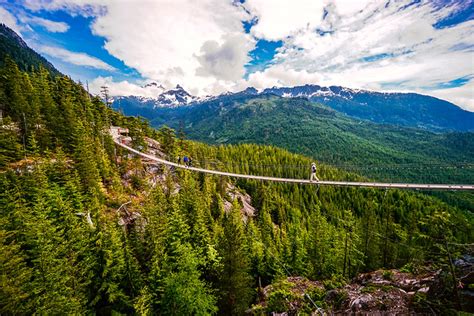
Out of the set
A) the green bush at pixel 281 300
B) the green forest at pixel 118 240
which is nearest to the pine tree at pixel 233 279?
the green forest at pixel 118 240

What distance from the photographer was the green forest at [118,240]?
58.1 ft

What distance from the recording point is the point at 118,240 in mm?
23453

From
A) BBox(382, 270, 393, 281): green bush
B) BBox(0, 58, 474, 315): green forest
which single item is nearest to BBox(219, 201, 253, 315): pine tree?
BBox(0, 58, 474, 315): green forest

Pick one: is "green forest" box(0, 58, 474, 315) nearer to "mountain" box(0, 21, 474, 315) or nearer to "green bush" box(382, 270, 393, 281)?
"mountain" box(0, 21, 474, 315)

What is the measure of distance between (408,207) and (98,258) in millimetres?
109180

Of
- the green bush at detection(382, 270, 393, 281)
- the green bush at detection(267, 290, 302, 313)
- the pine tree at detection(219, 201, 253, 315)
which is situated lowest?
the pine tree at detection(219, 201, 253, 315)

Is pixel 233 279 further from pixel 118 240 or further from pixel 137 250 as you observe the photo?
pixel 118 240

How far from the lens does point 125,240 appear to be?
24609 millimetres

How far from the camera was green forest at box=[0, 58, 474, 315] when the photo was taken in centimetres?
1770

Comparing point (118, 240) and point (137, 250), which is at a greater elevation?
point (118, 240)

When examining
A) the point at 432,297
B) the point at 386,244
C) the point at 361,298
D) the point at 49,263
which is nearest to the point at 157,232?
the point at 49,263

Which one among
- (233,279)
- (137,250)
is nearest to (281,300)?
(233,279)

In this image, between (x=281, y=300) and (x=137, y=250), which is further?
(x=137, y=250)

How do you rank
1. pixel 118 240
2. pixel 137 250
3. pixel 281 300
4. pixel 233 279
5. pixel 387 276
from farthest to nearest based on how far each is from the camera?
pixel 137 250, pixel 233 279, pixel 118 240, pixel 281 300, pixel 387 276
